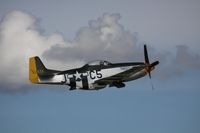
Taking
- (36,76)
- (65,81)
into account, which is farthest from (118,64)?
(36,76)

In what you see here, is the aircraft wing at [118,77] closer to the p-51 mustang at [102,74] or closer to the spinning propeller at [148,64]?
the p-51 mustang at [102,74]

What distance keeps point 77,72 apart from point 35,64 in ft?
27.6

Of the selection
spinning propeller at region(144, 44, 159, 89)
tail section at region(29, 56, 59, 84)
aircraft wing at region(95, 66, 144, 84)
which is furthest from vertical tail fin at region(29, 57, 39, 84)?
spinning propeller at region(144, 44, 159, 89)

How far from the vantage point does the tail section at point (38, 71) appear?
70.1 meters

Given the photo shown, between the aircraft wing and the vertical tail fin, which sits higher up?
the vertical tail fin

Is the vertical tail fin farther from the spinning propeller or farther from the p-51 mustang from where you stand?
the spinning propeller

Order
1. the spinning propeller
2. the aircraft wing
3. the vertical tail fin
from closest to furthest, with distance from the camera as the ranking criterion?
the aircraft wing < the spinning propeller < the vertical tail fin

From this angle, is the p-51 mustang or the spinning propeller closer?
the p-51 mustang

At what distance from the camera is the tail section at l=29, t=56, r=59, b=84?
70.1m

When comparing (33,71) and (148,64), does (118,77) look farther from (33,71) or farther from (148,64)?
(33,71)

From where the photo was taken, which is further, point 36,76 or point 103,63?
point 36,76

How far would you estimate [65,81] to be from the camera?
67750 mm

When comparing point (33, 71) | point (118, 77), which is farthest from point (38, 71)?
point (118, 77)

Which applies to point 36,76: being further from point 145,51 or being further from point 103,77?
point 145,51
